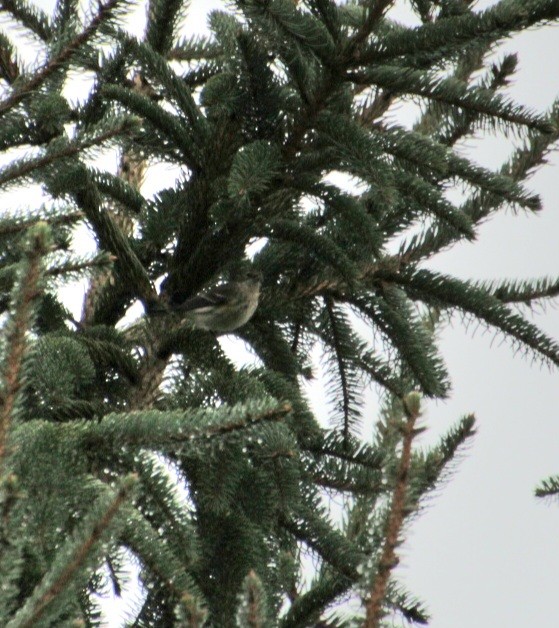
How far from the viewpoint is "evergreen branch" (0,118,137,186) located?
81.4 inches

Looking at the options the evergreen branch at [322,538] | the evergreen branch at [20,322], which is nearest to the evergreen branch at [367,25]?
the evergreen branch at [322,538]

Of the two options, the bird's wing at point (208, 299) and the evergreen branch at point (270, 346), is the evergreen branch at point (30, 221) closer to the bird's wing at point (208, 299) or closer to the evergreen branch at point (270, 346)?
the bird's wing at point (208, 299)

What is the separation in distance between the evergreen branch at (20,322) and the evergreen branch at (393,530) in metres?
0.49

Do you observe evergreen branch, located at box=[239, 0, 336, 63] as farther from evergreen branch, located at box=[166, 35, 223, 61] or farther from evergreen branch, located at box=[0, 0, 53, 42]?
evergreen branch, located at box=[166, 35, 223, 61]

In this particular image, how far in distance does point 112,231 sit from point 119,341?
→ 347 mm

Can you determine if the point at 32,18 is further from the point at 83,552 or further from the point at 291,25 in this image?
the point at 83,552

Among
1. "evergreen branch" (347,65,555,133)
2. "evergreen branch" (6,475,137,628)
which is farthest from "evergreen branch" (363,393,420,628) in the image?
"evergreen branch" (347,65,555,133)

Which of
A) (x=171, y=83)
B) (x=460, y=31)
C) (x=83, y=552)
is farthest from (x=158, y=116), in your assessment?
(x=83, y=552)

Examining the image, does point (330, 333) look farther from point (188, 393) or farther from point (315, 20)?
point (315, 20)

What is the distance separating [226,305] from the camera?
3.98 meters

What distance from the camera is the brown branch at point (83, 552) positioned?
127 centimetres

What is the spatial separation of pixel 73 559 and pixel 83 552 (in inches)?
0.7

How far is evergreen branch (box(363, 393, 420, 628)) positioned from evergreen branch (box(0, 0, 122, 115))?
1.17 m

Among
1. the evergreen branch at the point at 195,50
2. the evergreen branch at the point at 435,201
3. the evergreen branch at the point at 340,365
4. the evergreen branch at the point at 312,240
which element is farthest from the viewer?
the evergreen branch at the point at 195,50
